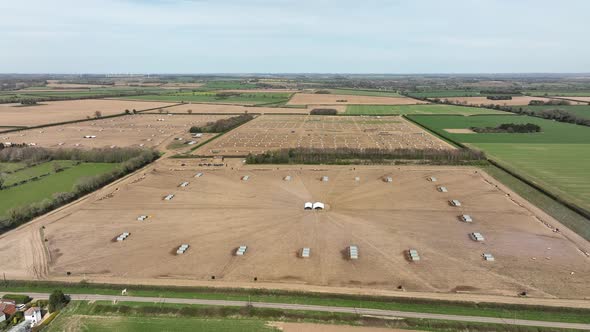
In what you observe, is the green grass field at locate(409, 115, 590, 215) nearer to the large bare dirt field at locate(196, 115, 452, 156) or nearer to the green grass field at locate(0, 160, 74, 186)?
the large bare dirt field at locate(196, 115, 452, 156)

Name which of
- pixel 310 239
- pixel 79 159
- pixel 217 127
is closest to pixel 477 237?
pixel 310 239

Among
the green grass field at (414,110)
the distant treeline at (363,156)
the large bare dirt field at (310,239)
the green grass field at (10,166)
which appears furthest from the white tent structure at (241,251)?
the green grass field at (414,110)

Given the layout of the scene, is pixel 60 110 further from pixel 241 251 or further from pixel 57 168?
pixel 241 251

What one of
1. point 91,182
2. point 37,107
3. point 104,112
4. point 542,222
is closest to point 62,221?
point 91,182

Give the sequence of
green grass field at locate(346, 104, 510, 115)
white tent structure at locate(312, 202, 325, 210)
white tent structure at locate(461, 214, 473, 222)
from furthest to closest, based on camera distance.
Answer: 1. green grass field at locate(346, 104, 510, 115)
2. white tent structure at locate(312, 202, 325, 210)
3. white tent structure at locate(461, 214, 473, 222)

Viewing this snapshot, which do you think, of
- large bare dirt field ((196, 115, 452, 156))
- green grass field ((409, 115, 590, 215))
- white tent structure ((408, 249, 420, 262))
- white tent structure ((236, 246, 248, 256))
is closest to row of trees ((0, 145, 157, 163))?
large bare dirt field ((196, 115, 452, 156))

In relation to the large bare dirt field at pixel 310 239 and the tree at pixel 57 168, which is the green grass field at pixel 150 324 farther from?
the tree at pixel 57 168
